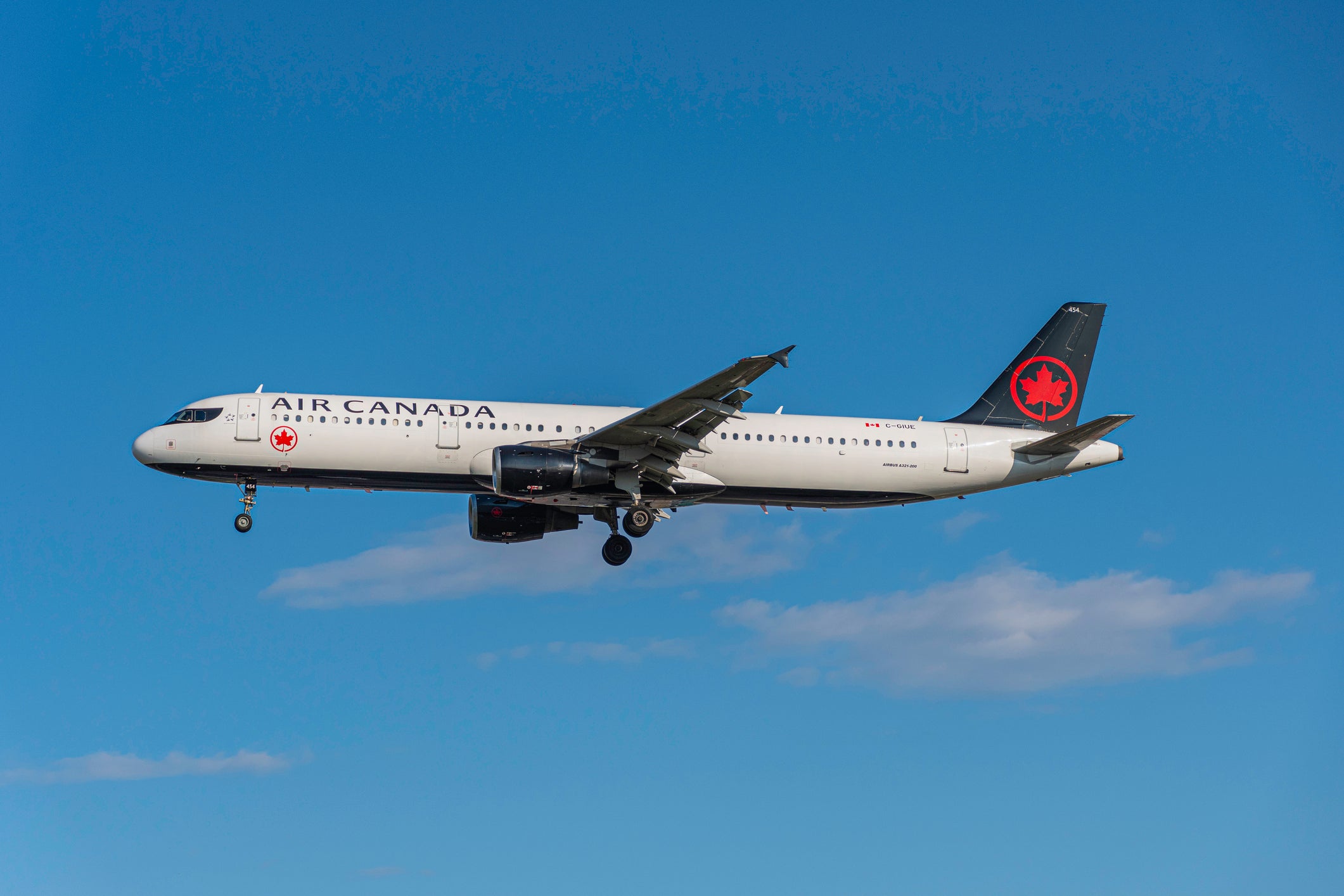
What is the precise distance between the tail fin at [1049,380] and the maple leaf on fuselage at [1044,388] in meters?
0.02

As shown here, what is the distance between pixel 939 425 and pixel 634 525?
11.4 metres

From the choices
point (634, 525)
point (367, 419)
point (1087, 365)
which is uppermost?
point (1087, 365)

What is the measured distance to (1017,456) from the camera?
47.8 meters

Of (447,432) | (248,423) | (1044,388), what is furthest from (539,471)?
(1044,388)

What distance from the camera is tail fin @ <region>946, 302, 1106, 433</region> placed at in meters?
49.8

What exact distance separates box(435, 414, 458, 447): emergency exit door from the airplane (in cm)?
5

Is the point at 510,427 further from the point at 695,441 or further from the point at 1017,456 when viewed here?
the point at 1017,456

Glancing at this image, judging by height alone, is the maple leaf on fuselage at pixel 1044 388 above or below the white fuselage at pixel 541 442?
above

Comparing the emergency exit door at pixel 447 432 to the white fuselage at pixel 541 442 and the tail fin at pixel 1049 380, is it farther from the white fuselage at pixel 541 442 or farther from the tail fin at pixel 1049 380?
the tail fin at pixel 1049 380

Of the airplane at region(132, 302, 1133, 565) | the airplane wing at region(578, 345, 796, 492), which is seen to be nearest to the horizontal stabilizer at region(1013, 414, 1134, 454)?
the airplane at region(132, 302, 1133, 565)

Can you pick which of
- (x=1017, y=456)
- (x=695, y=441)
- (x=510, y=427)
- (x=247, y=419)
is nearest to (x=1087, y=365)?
(x=1017, y=456)

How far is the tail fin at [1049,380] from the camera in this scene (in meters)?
49.8

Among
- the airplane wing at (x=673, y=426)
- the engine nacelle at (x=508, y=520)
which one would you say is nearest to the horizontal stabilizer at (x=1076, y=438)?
the airplane wing at (x=673, y=426)

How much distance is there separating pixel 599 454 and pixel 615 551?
5.02 metres
